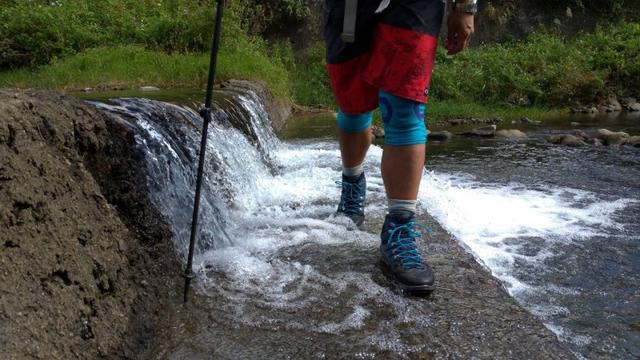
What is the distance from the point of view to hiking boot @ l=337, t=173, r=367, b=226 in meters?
2.76

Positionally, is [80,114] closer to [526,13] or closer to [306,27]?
[306,27]

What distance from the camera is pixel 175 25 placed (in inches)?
329

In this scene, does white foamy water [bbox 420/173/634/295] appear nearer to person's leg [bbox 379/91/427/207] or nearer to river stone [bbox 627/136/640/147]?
person's leg [bbox 379/91/427/207]

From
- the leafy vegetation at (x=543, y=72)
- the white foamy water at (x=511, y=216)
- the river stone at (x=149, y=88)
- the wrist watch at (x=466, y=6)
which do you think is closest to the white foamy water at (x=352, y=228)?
the white foamy water at (x=511, y=216)

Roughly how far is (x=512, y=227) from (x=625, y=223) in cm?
73

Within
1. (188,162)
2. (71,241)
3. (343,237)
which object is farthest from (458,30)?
(71,241)

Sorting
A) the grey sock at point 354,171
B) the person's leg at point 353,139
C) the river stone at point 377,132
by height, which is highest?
the person's leg at point 353,139

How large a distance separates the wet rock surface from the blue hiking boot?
78 cm

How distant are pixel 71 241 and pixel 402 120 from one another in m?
1.23

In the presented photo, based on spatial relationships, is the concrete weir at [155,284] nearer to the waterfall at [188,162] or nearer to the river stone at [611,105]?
the waterfall at [188,162]

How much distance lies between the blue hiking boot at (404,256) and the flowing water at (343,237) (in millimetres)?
82

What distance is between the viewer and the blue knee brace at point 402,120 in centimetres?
219

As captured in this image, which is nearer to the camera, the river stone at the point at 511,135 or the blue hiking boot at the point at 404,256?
the blue hiking boot at the point at 404,256

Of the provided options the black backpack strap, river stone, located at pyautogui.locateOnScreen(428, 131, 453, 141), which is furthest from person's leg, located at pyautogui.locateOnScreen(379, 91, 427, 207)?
river stone, located at pyautogui.locateOnScreen(428, 131, 453, 141)
